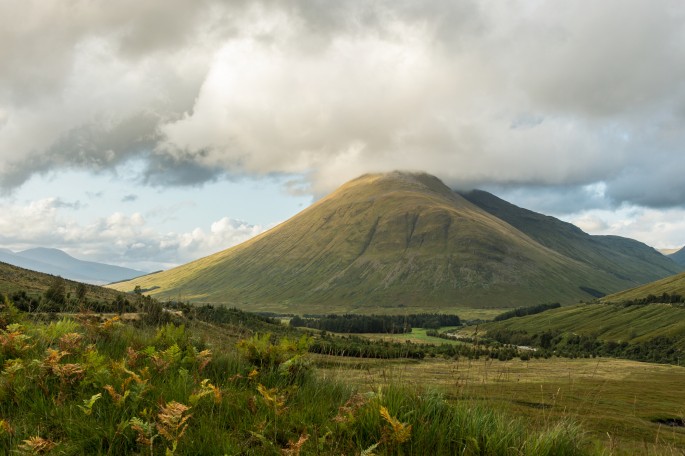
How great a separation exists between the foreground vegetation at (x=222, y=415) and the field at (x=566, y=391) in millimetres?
949

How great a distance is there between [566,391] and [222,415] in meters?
50.6

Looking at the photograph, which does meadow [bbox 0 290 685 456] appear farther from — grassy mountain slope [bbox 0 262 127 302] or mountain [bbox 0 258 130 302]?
grassy mountain slope [bbox 0 262 127 302]

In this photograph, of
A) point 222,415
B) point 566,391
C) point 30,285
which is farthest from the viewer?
point 30,285

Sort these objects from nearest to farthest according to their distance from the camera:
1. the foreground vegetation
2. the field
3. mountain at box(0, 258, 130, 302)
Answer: the foreground vegetation, the field, mountain at box(0, 258, 130, 302)

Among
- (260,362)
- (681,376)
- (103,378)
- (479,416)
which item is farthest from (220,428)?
(681,376)

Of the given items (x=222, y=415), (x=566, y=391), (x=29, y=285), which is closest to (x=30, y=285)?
(x=29, y=285)

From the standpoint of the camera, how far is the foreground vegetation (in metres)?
6.36

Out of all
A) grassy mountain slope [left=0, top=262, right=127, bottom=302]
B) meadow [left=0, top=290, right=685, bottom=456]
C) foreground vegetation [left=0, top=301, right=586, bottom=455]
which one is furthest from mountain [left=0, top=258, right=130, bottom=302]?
foreground vegetation [left=0, top=301, right=586, bottom=455]

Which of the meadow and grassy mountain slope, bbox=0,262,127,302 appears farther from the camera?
grassy mountain slope, bbox=0,262,127,302

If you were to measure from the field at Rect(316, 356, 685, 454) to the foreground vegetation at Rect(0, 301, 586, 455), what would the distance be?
949 millimetres

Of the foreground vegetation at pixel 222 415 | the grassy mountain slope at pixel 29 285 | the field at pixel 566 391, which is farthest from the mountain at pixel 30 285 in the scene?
the foreground vegetation at pixel 222 415

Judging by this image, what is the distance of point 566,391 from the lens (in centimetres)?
4866

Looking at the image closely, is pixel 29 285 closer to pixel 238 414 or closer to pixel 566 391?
pixel 566 391

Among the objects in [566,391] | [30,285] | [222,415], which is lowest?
[566,391]
